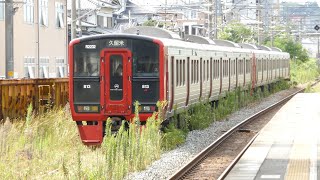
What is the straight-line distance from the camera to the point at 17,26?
158 ft

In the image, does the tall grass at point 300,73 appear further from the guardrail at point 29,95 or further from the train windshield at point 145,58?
the train windshield at point 145,58

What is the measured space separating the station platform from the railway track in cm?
25

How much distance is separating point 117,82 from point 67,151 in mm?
1784

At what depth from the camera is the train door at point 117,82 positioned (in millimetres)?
19391

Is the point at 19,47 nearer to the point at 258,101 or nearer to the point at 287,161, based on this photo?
the point at 258,101

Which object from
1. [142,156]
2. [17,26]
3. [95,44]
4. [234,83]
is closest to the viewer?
[142,156]

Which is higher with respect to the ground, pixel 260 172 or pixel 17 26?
pixel 17 26

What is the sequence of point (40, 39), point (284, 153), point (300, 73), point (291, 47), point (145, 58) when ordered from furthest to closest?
point (291, 47) → point (300, 73) → point (40, 39) → point (145, 58) → point (284, 153)

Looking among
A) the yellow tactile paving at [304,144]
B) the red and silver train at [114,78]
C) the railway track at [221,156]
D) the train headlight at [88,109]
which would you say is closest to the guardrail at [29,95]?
the red and silver train at [114,78]

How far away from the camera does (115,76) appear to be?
767 inches

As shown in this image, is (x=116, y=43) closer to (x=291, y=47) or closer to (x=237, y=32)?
(x=237, y=32)

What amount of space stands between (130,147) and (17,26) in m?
32.7

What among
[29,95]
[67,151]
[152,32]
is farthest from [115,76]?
[29,95]

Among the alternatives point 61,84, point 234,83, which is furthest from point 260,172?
point 234,83
